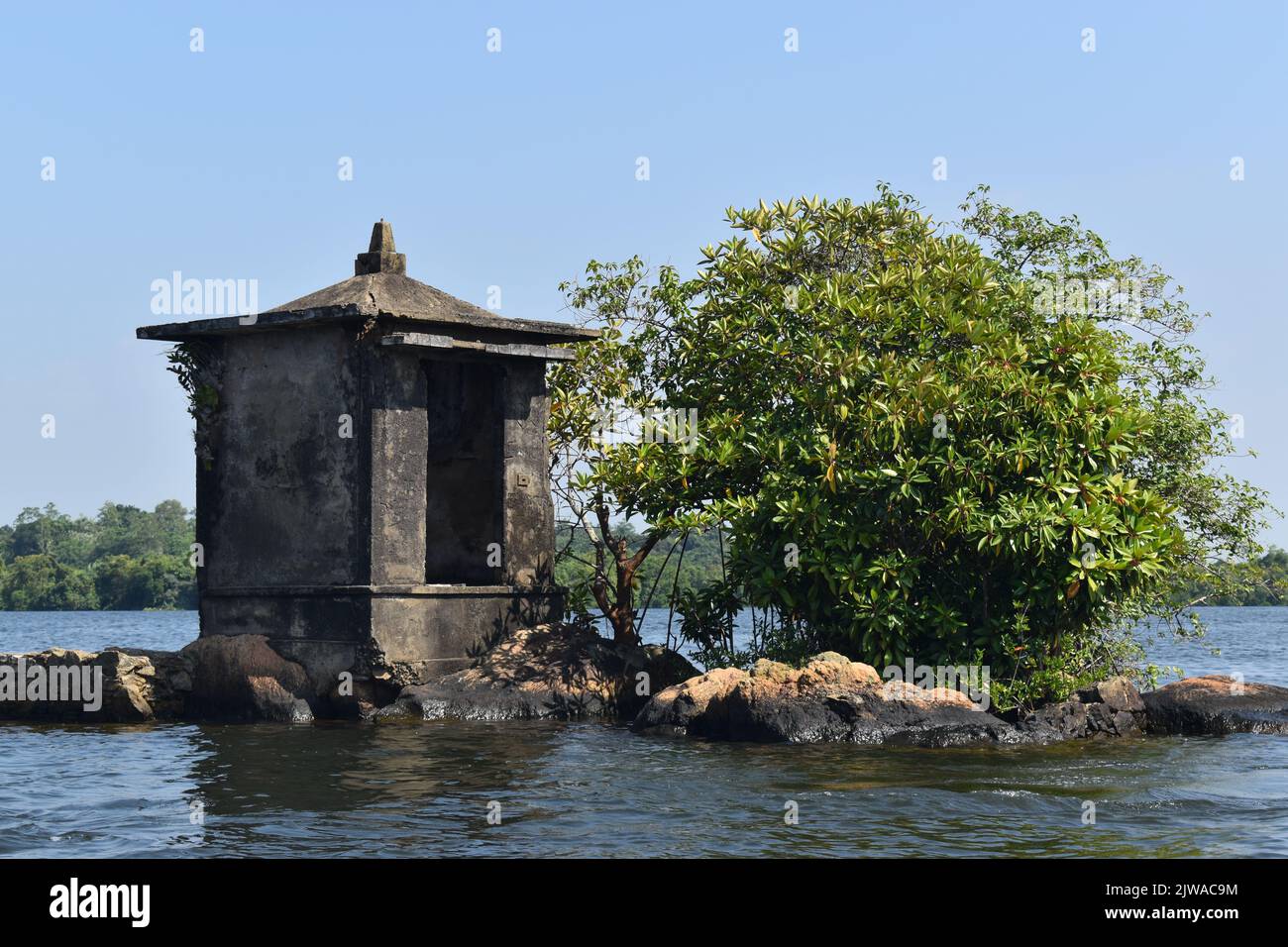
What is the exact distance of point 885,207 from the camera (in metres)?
20.0

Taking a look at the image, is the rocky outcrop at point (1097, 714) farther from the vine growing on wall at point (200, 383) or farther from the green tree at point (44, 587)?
the green tree at point (44, 587)

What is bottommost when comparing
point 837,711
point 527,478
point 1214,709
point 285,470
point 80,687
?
point 1214,709

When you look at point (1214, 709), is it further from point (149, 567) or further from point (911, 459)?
point (149, 567)

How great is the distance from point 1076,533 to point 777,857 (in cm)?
730

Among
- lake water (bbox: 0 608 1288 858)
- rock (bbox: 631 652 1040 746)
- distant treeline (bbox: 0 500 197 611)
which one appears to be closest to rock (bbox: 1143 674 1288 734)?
lake water (bbox: 0 608 1288 858)

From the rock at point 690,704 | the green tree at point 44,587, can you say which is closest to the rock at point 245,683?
the rock at point 690,704

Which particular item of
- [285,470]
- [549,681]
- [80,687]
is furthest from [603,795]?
[80,687]

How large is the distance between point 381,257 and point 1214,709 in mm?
11304

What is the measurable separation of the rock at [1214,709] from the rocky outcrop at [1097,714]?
0.80 ft

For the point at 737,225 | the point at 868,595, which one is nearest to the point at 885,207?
the point at 737,225

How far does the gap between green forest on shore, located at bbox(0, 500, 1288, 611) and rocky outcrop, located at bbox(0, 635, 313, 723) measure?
4309 millimetres

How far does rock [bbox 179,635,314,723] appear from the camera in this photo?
17.8 meters

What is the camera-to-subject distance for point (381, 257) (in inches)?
756

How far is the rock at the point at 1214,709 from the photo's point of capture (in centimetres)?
1792
